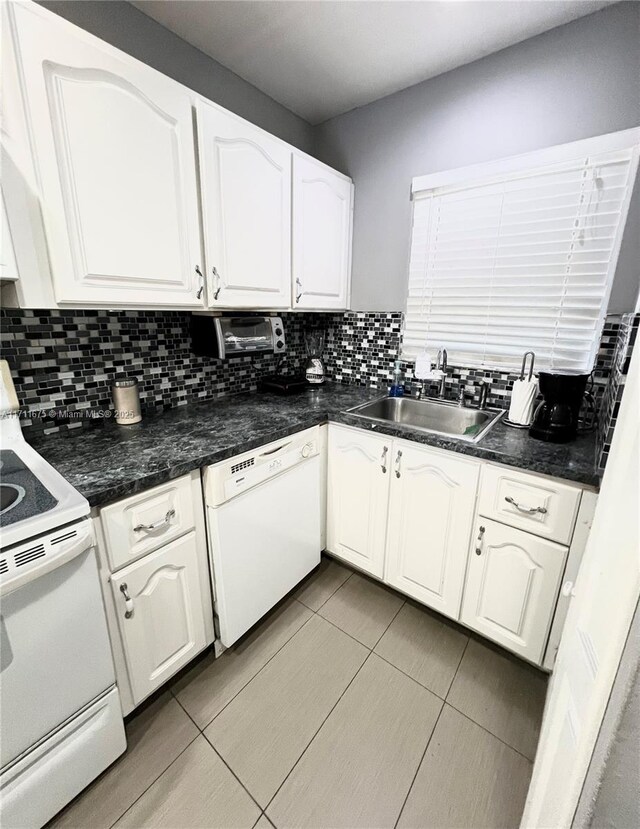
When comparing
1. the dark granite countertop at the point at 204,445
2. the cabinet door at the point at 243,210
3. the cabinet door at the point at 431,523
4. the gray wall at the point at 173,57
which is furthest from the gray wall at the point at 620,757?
the gray wall at the point at 173,57

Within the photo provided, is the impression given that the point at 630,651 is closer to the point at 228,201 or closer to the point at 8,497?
the point at 8,497

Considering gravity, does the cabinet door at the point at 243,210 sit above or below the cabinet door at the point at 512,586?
above

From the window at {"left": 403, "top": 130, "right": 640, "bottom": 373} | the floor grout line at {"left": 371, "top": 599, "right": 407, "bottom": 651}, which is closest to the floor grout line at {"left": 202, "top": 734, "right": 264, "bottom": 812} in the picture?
the floor grout line at {"left": 371, "top": 599, "right": 407, "bottom": 651}

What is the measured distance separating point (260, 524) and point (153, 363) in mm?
863

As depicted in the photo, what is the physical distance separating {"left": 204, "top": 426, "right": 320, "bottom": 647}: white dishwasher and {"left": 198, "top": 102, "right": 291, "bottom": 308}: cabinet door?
689mm

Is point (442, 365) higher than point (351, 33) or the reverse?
the reverse

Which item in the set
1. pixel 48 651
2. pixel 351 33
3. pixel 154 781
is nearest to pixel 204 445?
pixel 48 651

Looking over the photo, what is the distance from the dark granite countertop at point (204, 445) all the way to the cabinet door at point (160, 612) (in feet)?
0.89

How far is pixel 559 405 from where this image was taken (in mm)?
1305

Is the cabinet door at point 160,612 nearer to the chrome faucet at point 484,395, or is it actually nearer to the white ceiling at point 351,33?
the chrome faucet at point 484,395

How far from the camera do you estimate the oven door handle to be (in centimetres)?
71

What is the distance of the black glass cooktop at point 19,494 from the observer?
0.78m

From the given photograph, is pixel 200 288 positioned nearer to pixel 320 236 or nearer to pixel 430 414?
pixel 320 236

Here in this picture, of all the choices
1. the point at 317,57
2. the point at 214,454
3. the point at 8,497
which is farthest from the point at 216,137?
the point at 8,497
